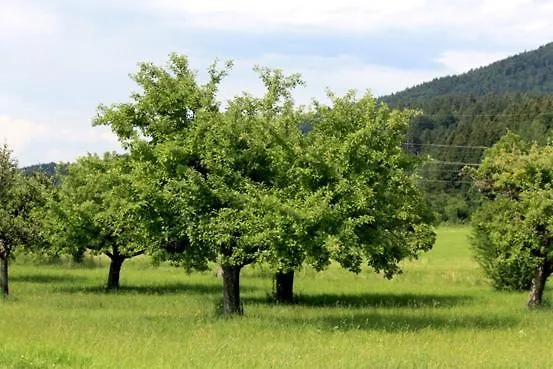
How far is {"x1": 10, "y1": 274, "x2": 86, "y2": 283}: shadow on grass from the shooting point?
48678 mm

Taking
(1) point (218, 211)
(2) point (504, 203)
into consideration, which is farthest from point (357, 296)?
(1) point (218, 211)

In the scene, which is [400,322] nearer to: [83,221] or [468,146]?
[83,221]

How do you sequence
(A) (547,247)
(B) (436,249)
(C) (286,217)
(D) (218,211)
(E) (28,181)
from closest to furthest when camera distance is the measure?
(C) (286,217) < (D) (218,211) < (A) (547,247) < (E) (28,181) < (B) (436,249)

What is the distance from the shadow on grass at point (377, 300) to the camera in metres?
35.8

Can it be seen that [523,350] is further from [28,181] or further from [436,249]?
[436,249]

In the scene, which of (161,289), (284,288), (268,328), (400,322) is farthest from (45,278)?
(400,322)

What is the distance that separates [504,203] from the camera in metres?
34.2

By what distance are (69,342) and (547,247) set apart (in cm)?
2197

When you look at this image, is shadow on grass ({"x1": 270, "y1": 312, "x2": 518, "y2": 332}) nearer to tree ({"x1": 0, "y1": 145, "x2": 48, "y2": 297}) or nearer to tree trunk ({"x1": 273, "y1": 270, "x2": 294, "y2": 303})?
tree trunk ({"x1": 273, "y1": 270, "x2": 294, "y2": 303})

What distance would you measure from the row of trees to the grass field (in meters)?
2.55

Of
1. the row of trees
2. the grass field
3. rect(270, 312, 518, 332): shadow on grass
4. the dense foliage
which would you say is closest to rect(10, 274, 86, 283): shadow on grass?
A: the grass field

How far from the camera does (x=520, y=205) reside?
109 ft

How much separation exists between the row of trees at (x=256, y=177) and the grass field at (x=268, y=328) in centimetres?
255

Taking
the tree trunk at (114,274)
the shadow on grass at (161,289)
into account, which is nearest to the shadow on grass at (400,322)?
the shadow on grass at (161,289)
